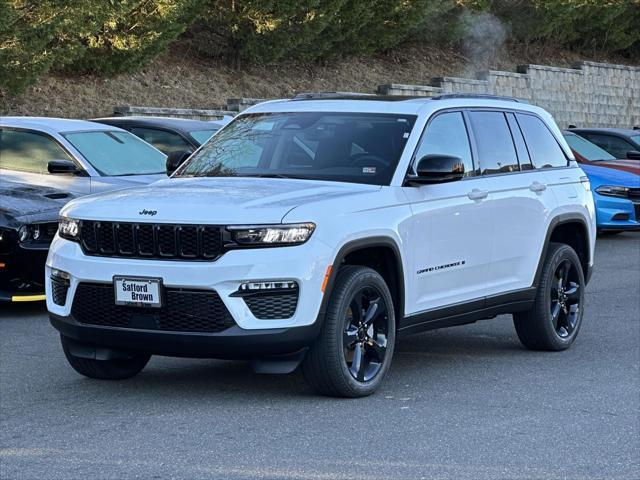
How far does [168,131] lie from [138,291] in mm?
8661

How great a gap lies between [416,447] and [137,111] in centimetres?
1685

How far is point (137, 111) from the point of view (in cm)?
2247

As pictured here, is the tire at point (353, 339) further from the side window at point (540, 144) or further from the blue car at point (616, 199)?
the blue car at point (616, 199)

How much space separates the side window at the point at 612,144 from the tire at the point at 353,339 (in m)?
14.7

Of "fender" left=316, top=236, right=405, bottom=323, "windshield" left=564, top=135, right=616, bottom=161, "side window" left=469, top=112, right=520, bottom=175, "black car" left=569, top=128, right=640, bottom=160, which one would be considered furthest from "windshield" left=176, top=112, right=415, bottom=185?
"black car" left=569, top=128, right=640, bottom=160

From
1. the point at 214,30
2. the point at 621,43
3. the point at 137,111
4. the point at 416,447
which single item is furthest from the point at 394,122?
the point at 621,43

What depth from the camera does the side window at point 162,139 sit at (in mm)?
15430

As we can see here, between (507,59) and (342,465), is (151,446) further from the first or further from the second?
(507,59)

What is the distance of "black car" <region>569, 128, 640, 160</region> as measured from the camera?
2150cm

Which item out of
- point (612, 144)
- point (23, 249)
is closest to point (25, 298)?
point (23, 249)

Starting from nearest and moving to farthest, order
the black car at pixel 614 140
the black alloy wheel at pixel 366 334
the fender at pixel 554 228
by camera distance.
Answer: the black alloy wheel at pixel 366 334 → the fender at pixel 554 228 → the black car at pixel 614 140

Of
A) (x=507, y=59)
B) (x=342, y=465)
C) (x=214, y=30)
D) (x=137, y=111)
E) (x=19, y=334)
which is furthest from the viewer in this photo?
(x=507, y=59)

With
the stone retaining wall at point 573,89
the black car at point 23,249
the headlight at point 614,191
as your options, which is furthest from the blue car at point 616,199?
the stone retaining wall at point 573,89

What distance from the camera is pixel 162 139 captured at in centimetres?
1554
